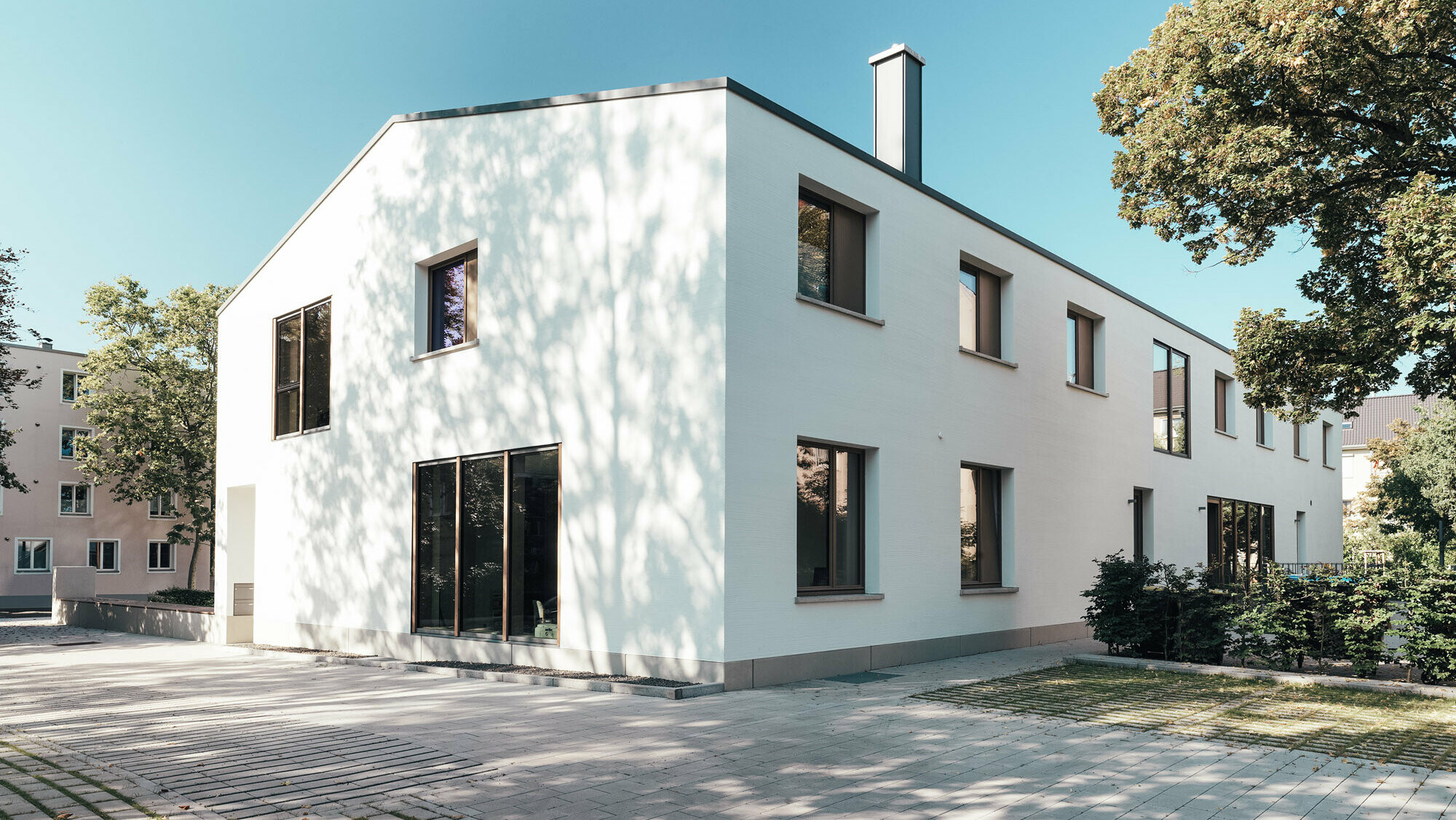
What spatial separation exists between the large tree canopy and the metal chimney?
3.40 metres

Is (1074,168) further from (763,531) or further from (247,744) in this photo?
(247,744)

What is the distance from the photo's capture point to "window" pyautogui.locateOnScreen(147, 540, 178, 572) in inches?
1560

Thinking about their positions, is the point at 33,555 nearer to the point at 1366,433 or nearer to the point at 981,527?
the point at 981,527

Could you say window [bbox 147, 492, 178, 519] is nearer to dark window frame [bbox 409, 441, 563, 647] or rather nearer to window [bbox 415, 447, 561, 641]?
dark window frame [bbox 409, 441, 563, 647]

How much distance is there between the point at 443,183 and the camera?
1310 cm

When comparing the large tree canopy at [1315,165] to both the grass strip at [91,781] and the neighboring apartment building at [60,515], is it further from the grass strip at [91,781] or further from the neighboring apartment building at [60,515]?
the neighboring apartment building at [60,515]

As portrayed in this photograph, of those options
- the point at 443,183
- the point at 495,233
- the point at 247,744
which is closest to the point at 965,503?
the point at 495,233

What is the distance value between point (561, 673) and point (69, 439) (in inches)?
1442

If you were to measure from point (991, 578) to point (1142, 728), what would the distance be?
6539 mm

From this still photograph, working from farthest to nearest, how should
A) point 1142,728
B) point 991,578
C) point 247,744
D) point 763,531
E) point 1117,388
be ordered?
point 1117,388
point 991,578
point 763,531
point 1142,728
point 247,744

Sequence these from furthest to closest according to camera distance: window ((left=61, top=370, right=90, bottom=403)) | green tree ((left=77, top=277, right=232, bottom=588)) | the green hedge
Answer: window ((left=61, top=370, right=90, bottom=403)) < green tree ((left=77, top=277, right=232, bottom=588)) < the green hedge

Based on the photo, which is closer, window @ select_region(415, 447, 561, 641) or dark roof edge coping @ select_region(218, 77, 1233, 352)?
dark roof edge coping @ select_region(218, 77, 1233, 352)

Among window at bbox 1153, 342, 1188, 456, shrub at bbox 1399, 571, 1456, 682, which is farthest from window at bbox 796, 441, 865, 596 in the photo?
window at bbox 1153, 342, 1188, 456

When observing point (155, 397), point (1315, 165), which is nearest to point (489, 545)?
point (1315, 165)
